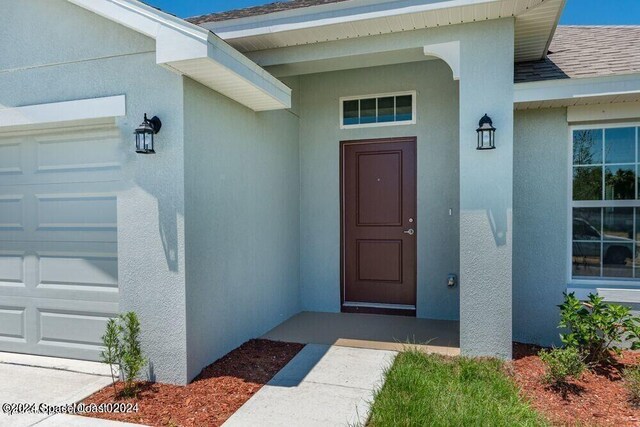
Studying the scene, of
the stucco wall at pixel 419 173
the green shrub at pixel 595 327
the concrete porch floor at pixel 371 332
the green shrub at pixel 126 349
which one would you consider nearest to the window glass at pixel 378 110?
the stucco wall at pixel 419 173

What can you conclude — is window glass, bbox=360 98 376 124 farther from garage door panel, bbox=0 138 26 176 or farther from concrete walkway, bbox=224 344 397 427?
garage door panel, bbox=0 138 26 176

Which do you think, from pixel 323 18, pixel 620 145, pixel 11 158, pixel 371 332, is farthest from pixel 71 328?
pixel 620 145

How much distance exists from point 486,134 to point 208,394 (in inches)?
138

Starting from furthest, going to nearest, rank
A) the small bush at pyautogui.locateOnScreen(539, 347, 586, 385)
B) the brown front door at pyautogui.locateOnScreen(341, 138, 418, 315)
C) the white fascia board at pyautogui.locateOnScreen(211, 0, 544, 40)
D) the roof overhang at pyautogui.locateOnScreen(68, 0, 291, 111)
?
the brown front door at pyautogui.locateOnScreen(341, 138, 418, 315) < the white fascia board at pyautogui.locateOnScreen(211, 0, 544, 40) < the small bush at pyautogui.locateOnScreen(539, 347, 586, 385) < the roof overhang at pyautogui.locateOnScreen(68, 0, 291, 111)

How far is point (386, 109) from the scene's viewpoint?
19.4 feet

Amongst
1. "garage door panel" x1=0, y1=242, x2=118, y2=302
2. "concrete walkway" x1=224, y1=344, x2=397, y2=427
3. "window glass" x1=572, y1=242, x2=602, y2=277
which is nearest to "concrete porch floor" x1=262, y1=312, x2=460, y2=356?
"concrete walkway" x1=224, y1=344, x2=397, y2=427

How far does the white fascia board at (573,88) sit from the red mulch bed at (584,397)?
8.76 feet

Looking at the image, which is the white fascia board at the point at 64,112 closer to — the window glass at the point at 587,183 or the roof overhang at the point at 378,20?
the roof overhang at the point at 378,20

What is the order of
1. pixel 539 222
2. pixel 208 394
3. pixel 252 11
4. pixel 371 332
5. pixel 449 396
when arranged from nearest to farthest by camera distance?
1. pixel 449 396
2. pixel 208 394
3. pixel 539 222
4. pixel 371 332
5. pixel 252 11

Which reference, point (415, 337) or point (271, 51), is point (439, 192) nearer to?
point (415, 337)

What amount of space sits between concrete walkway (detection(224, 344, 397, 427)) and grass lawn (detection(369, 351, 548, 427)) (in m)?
0.18

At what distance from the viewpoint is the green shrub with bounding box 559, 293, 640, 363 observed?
12.6ft

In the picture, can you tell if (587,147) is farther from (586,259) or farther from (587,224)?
(586,259)

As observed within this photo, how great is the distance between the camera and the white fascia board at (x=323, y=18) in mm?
3916
